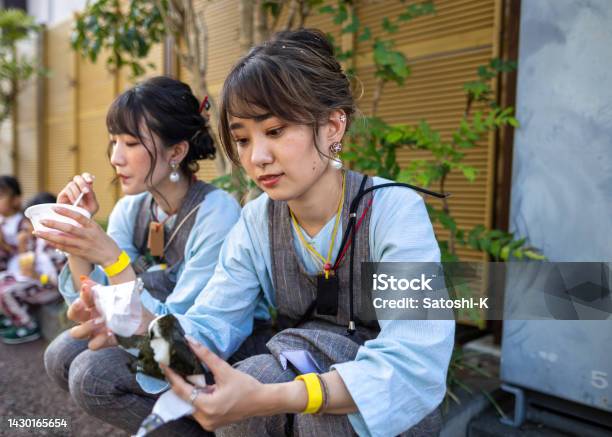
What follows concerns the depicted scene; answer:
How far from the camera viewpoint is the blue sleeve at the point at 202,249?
1.78m

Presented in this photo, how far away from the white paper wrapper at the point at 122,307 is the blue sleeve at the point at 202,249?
1.41 feet

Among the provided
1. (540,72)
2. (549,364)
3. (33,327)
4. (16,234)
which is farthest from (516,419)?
(16,234)

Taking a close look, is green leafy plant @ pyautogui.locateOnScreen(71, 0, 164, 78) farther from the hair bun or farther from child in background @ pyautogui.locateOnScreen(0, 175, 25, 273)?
child in background @ pyautogui.locateOnScreen(0, 175, 25, 273)

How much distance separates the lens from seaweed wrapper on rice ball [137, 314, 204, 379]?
1056mm

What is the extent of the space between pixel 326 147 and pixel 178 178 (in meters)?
0.85

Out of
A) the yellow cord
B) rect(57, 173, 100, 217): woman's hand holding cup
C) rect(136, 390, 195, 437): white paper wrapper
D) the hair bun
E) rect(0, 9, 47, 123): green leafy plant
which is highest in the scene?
rect(0, 9, 47, 123): green leafy plant

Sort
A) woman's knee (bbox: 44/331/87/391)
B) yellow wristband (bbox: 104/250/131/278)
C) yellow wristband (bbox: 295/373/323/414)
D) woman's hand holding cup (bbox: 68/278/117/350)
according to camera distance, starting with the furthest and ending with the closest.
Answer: woman's knee (bbox: 44/331/87/391), yellow wristband (bbox: 104/250/131/278), woman's hand holding cup (bbox: 68/278/117/350), yellow wristband (bbox: 295/373/323/414)

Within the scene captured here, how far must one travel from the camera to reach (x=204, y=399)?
3.36 ft

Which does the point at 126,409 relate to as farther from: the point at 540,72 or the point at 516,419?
the point at 540,72

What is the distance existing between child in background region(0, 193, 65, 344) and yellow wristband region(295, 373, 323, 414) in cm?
344

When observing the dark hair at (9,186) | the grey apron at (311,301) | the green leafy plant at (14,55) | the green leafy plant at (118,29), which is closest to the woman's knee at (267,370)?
the grey apron at (311,301)

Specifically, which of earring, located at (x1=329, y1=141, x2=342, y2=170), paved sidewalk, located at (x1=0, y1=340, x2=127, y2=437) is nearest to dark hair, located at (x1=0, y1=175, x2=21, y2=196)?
paved sidewalk, located at (x1=0, y1=340, x2=127, y2=437)

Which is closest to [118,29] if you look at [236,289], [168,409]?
[236,289]

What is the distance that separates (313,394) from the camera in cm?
113
